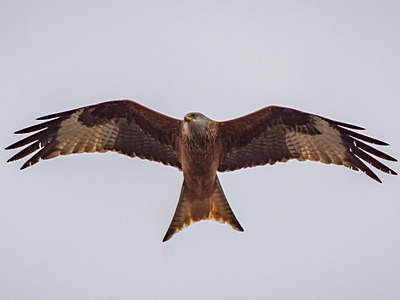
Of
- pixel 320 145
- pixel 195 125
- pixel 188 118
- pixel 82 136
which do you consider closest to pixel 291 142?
pixel 320 145

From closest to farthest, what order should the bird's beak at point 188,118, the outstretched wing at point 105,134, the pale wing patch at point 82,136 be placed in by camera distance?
1. the bird's beak at point 188,118
2. the outstretched wing at point 105,134
3. the pale wing patch at point 82,136

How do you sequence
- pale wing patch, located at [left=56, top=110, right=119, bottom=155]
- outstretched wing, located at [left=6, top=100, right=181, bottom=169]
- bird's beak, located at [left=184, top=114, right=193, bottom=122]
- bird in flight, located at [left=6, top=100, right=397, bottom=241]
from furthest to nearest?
pale wing patch, located at [left=56, top=110, right=119, bottom=155] < outstretched wing, located at [left=6, top=100, right=181, bottom=169] < bird in flight, located at [left=6, top=100, right=397, bottom=241] < bird's beak, located at [left=184, top=114, right=193, bottom=122]

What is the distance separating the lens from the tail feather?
27.7ft

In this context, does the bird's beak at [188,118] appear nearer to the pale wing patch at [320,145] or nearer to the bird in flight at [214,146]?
the bird in flight at [214,146]

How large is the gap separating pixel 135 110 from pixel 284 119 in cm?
209

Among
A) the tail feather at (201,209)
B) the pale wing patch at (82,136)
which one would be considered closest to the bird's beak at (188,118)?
the tail feather at (201,209)

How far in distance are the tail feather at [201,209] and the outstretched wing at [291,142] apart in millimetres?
461

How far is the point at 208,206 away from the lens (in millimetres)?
8500

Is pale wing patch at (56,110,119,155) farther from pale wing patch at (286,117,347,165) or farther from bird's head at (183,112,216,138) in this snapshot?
pale wing patch at (286,117,347,165)

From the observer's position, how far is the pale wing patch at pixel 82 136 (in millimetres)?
8656

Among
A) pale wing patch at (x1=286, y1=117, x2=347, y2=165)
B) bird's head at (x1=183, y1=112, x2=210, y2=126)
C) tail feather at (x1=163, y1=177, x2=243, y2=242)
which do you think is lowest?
tail feather at (x1=163, y1=177, x2=243, y2=242)

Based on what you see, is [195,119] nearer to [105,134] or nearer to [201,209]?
[201,209]

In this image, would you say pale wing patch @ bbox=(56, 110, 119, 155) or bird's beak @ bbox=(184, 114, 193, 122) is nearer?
bird's beak @ bbox=(184, 114, 193, 122)

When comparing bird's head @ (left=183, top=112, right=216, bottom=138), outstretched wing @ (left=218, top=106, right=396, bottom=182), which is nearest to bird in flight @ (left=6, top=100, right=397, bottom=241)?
outstretched wing @ (left=218, top=106, right=396, bottom=182)
